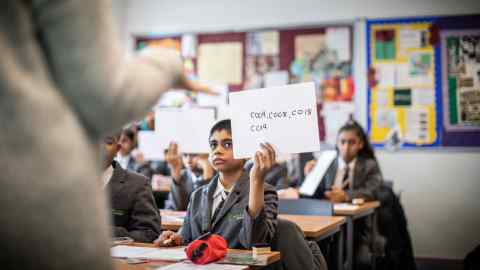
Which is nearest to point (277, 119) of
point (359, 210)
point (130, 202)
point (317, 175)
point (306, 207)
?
point (130, 202)

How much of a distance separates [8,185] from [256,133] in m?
1.33

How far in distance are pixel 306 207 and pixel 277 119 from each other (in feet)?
5.21

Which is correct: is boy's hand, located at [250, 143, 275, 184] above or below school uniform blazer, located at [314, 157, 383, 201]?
above

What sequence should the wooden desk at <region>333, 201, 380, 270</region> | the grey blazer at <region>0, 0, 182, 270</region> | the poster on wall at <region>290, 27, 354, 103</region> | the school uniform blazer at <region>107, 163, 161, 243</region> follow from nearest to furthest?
the grey blazer at <region>0, 0, 182, 270</region>
the school uniform blazer at <region>107, 163, 161, 243</region>
the wooden desk at <region>333, 201, 380, 270</region>
the poster on wall at <region>290, 27, 354, 103</region>

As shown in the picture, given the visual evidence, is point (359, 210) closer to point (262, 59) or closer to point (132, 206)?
point (132, 206)

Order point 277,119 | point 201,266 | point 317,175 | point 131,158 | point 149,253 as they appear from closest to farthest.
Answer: point 201,266
point 149,253
point 277,119
point 317,175
point 131,158

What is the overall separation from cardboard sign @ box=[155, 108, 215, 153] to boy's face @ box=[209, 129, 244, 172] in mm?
419

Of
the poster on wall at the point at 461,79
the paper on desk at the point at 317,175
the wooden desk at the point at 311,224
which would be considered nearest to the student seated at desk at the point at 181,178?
the wooden desk at the point at 311,224

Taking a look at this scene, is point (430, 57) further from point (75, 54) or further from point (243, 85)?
point (75, 54)

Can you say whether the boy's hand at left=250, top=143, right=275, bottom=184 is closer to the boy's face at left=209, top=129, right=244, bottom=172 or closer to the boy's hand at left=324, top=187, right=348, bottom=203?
the boy's face at left=209, top=129, right=244, bottom=172

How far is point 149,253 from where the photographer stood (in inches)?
75.0

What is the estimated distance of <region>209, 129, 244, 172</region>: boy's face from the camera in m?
2.65

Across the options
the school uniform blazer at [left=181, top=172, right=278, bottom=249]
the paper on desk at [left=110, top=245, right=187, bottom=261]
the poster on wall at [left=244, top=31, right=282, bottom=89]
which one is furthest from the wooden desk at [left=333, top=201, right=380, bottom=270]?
the poster on wall at [left=244, top=31, right=282, bottom=89]

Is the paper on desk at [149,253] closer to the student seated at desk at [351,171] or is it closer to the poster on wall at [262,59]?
the student seated at desk at [351,171]
